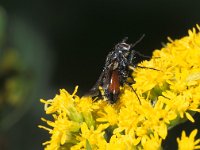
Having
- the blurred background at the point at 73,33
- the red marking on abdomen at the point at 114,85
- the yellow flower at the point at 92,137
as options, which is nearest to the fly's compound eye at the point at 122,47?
the red marking on abdomen at the point at 114,85

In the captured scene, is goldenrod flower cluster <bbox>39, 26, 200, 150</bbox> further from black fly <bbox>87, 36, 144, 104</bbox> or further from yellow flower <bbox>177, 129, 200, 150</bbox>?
yellow flower <bbox>177, 129, 200, 150</bbox>

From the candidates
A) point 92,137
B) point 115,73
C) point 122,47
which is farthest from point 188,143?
point 122,47

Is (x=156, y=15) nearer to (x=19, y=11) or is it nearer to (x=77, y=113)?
(x=19, y=11)

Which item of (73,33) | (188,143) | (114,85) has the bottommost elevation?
(188,143)

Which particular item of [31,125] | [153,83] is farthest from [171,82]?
[31,125]

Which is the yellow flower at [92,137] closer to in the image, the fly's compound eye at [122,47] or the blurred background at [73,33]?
the fly's compound eye at [122,47]

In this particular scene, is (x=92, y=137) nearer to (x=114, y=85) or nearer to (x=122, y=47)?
(x=114, y=85)
